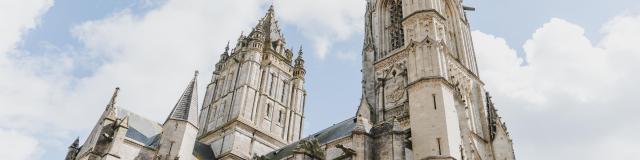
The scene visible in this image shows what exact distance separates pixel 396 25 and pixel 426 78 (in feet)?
30.5

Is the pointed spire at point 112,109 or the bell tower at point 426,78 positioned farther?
the pointed spire at point 112,109

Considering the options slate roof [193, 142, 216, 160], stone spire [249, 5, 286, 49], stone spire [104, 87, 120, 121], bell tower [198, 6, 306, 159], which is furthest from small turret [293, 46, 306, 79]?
stone spire [104, 87, 120, 121]

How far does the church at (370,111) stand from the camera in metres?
18.9

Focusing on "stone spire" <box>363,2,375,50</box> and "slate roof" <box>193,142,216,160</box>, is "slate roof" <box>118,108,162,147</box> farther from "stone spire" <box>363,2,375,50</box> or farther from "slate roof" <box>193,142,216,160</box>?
"stone spire" <box>363,2,375,50</box>

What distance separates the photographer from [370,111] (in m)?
24.6

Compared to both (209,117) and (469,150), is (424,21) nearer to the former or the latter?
(469,150)

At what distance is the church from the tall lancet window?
79 millimetres

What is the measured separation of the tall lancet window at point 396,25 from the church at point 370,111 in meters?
0.08

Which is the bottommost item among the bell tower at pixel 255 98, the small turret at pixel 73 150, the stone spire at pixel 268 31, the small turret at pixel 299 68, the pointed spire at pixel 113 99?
the small turret at pixel 73 150

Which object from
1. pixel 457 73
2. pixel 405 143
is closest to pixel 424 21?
pixel 457 73

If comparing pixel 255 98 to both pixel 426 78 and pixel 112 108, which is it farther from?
pixel 426 78

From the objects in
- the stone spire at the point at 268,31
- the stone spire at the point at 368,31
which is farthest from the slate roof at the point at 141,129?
the stone spire at the point at 368,31

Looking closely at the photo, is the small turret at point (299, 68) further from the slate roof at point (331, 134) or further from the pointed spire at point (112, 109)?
the pointed spire at point (112, 109)

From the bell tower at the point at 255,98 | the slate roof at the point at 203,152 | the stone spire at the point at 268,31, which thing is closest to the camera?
the slate roof at the point at 203,152
